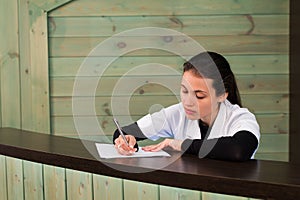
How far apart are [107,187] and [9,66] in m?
1.80

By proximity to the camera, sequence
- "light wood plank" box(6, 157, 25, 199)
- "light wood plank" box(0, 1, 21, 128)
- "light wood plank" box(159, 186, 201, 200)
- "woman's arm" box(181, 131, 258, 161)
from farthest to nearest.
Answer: "light wood plank" box(0, 1, 21, 128), "light wood plank" box(6, 157, 25, 199), "woman's arm" box(181, 131, 258, 161), "light wood plank" box(159, 186, 201, 200)

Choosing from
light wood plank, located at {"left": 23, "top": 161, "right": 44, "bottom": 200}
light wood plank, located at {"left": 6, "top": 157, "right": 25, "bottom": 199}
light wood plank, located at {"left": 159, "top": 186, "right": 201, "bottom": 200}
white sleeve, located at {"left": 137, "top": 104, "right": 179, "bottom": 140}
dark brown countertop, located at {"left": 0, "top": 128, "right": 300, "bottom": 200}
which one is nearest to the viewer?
dark brown countertop, located at {"left": 0, "top": 128, "right": 300, "bottom": 200}

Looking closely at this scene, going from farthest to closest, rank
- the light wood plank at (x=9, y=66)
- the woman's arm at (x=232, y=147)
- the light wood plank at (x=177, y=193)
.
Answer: the light wood plank at (x=9, y=66) → the woman's arm at (x=232, y=147) → the light wood plank at (x=177, y=193)

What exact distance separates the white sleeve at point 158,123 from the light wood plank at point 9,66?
53.9 inches

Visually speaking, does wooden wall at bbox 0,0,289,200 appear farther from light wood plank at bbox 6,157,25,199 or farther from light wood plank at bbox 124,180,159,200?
light wood plank at bbox 124,180,159,200

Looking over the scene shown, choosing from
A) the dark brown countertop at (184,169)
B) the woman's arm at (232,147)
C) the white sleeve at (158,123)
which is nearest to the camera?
the dark brown countertop at (184,169)

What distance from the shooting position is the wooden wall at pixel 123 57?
12.1 feet

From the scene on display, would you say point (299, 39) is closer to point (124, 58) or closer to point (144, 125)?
point (124, 58)

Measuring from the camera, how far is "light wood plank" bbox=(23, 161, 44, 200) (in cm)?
235

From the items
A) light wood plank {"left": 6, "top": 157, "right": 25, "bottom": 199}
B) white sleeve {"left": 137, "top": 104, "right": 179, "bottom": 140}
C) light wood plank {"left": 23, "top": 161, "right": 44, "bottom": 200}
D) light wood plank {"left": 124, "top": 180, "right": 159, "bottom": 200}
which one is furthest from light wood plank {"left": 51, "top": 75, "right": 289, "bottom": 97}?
light wood plank {"left": 124, "top": 180, "right": 159, "bottom": 200}

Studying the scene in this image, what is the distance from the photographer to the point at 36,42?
12.1ft

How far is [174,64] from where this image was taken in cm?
377

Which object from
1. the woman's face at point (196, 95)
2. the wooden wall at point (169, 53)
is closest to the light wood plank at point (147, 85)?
the wooden wall at point (169, 53)

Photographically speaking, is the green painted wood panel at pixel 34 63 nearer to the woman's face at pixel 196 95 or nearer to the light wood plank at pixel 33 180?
the light wood plank at pixel 33 180
